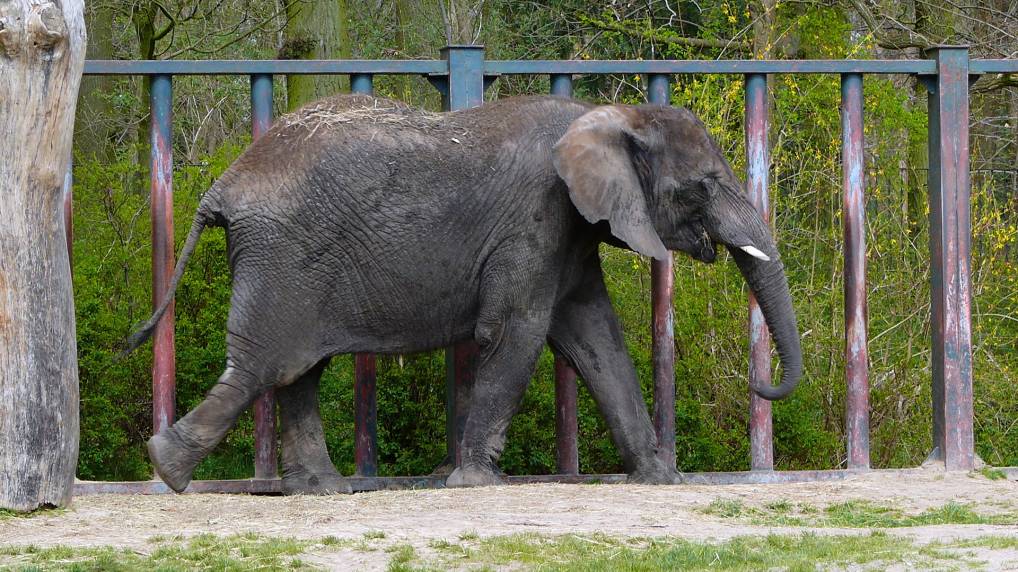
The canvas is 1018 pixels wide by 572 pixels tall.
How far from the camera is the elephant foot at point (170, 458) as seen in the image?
7.74 m

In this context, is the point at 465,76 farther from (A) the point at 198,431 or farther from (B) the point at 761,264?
(A) the point at 198,431

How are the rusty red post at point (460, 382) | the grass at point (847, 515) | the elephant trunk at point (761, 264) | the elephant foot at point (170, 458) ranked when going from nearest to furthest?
1. the grass at point (847, 515)
2. the elephant foot at point (170, 458)
3. the elephant trunk at point (761, 264)
4. the rusty red post at point (460, 382)

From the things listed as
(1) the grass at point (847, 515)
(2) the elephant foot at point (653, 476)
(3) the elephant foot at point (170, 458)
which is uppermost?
(3) the elephant foot at point (170, 458)

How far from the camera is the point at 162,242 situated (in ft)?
27.7

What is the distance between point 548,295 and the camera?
7980 millimetres

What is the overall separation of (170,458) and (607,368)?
95.5 inches

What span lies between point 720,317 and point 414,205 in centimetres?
345

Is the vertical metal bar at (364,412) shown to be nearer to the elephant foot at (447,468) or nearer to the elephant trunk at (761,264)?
the elephant foot at (447,468)

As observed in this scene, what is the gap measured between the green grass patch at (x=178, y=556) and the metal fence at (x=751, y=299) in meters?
2.70

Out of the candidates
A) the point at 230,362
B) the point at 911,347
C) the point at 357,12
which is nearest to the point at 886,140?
the point at 911,347

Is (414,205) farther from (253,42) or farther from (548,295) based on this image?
(253,42)

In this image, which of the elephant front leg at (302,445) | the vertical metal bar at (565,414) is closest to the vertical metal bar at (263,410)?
the elephant front leg at (302,445)

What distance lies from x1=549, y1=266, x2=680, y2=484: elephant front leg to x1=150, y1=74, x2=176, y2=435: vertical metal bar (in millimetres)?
2151

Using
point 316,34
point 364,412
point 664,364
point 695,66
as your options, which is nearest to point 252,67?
point 364,412
